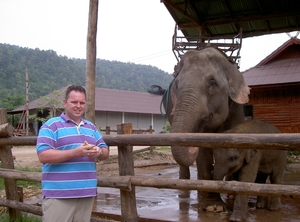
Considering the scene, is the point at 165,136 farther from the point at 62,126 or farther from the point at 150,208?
the point at 150,208

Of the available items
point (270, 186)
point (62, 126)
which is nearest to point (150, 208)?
point (270, 186)

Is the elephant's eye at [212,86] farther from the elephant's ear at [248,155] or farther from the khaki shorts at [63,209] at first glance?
the khaki shorts at [63,209]

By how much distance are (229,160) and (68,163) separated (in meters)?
2.24

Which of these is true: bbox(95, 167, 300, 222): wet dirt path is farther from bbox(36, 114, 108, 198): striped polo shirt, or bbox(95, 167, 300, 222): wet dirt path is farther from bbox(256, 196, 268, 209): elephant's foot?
bbox(36, 114, 108, 198): striped polo shirt

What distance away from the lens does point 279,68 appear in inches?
483

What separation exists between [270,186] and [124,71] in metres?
77.5

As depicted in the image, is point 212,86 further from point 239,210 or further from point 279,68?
point 279,68

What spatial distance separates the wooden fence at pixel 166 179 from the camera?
2885mm

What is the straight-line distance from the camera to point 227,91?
5.07m

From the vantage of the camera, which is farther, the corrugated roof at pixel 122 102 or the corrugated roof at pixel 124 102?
the corrugated roof at pixel 124 102

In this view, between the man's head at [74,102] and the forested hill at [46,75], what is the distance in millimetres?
35009

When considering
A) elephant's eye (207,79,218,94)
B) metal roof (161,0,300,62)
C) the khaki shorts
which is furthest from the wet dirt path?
metal roof (161,0,300,62)

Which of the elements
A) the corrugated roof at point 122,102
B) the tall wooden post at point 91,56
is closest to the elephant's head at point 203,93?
the tall wooden post at point 91,56

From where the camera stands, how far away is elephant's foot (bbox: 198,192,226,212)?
15.2 feet
